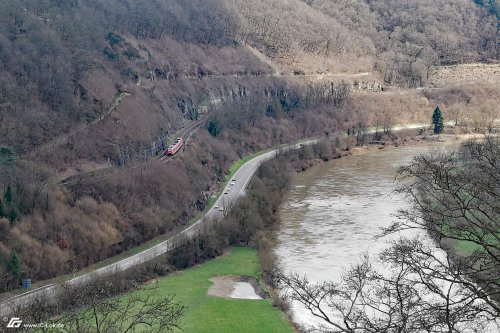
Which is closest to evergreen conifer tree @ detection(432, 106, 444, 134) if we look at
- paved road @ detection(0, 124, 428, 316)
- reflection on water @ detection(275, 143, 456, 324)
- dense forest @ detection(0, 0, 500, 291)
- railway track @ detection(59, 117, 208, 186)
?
dense forest @ detection(0, 0, 500, 291)

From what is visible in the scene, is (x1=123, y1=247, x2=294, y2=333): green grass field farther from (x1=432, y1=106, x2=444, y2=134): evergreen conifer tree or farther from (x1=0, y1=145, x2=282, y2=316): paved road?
(x1=432, y1=106, x2=444, y2=134): evergreen conifer tree

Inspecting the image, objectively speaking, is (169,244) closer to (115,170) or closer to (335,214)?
(115,170)

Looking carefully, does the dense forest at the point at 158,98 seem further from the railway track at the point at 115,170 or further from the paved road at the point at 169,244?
the paved road at the point at 169,244

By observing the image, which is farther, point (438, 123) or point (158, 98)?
point (438, 123)

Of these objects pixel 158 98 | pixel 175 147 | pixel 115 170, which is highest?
pixel 158 98

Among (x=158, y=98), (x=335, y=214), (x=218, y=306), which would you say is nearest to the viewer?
(x=218, y=306)

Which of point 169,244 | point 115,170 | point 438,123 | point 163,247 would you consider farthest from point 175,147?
point 438,123

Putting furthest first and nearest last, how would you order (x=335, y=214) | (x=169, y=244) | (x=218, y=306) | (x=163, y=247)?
1. (x=335, y=214)
2. (x=163, y=247)
3. (x=169, y=244)
4. (x=218, y=306)
